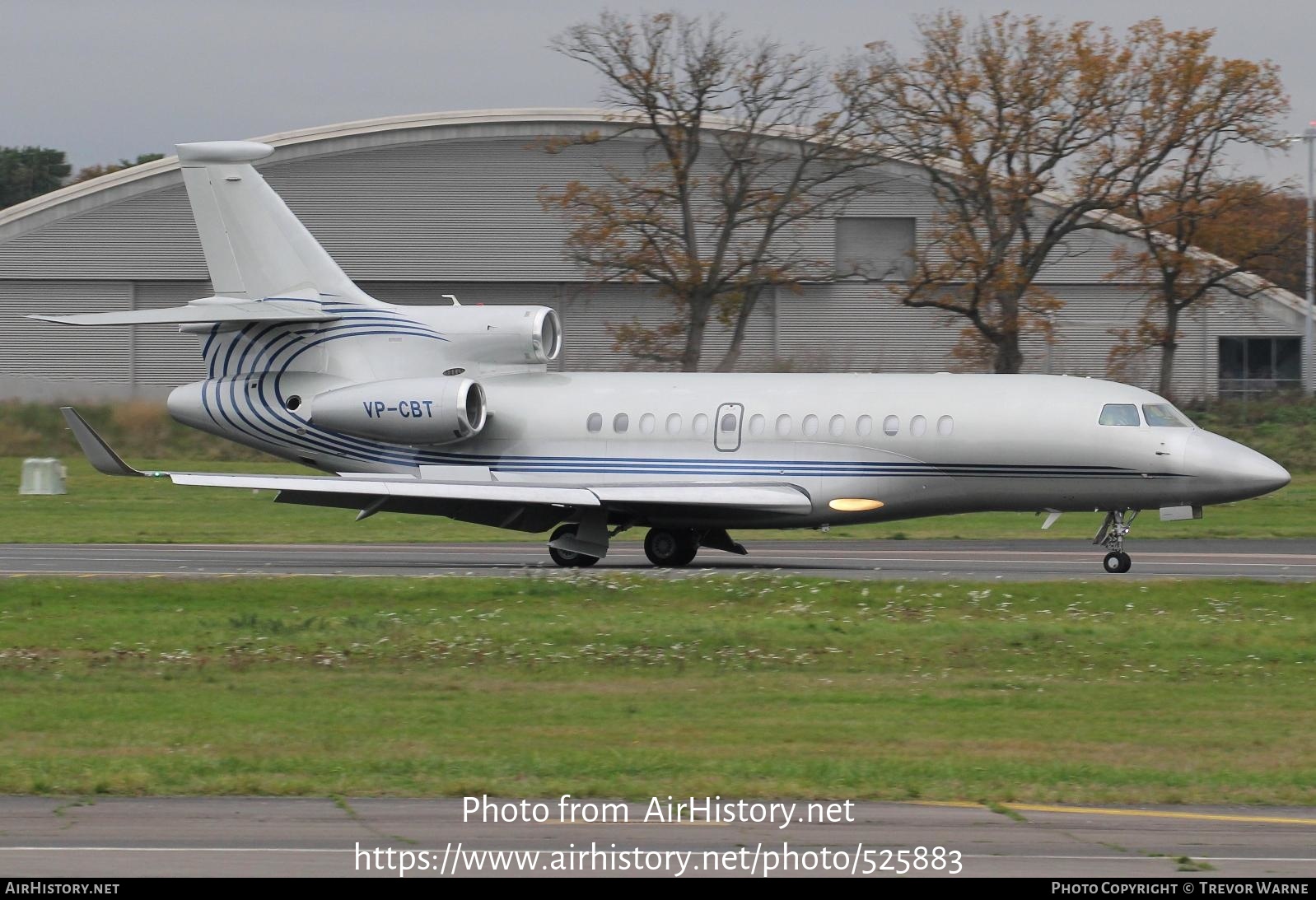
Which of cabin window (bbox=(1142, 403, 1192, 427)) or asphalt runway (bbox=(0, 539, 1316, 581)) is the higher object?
cabin window (bbox=(1142, 403, 1192, 427))

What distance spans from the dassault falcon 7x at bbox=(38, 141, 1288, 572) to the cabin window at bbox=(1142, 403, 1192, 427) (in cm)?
5

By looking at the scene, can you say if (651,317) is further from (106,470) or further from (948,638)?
(948,638)

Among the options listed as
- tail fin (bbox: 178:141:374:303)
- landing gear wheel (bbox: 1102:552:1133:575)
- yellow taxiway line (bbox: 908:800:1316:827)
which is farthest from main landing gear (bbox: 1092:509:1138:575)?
yellow taxiway line (bbox: 908:800:1316:827)

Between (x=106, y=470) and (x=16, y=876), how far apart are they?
18384 millimetres

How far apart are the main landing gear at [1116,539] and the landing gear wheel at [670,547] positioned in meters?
6.33

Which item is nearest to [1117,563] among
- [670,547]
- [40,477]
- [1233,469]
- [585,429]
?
[1233,469]

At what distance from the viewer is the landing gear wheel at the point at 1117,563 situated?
25.5m

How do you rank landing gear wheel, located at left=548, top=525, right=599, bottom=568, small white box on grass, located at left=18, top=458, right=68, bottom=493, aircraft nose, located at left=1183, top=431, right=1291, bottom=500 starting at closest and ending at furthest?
aircraft nose, located at left=1183, top=431, right=1291, bottom=500, landing gear wheel, located at left=548, top=525, right=599, bottom=568, small white box on grass, located at left=18, top=458, right=68, bottom=493

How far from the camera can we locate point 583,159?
61.8 metres

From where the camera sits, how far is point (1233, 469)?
25.0 m

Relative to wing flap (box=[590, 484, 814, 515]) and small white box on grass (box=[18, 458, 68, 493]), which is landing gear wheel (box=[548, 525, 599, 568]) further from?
small white box on grass (box=[18, 458, 68, 493])

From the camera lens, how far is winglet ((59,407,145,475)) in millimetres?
25000

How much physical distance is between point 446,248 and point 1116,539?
131 ft
